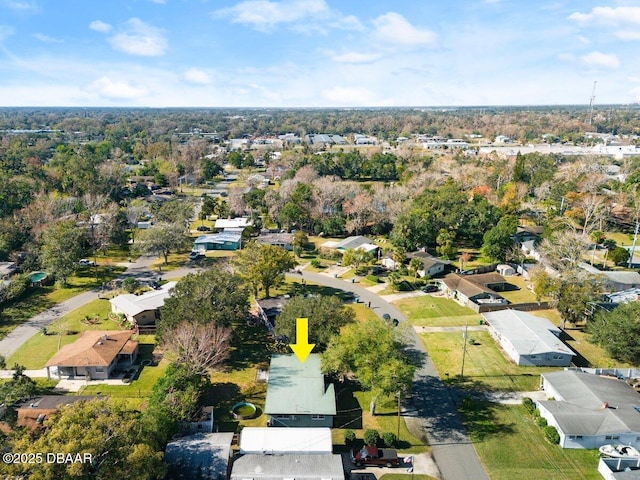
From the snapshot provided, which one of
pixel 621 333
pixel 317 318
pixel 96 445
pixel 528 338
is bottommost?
pixel 528 338

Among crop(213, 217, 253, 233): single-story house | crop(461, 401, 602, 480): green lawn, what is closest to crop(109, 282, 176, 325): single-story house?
crop(461, 401, 602, 480): green lawn

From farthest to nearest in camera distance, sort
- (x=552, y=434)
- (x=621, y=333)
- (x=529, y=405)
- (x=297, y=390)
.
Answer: (x=621, y=333) < (x=529, y=405) < (x=297, y=390) < (x=552, y=434)

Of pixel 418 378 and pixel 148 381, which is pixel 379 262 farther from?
pixel 148 381

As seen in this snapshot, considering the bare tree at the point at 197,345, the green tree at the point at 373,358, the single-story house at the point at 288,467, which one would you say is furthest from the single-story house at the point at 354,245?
the single-story house at the point at 288,467

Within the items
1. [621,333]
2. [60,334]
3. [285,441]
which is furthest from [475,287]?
[60,334]

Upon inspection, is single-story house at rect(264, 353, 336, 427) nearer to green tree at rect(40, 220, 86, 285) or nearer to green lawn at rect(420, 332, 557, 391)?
green lawn at rect(420, 332, 557, 391)

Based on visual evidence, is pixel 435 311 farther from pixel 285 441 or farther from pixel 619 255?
pixel 619 255

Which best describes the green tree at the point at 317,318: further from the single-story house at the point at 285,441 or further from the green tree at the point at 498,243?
the green tree at the point at 498,243
